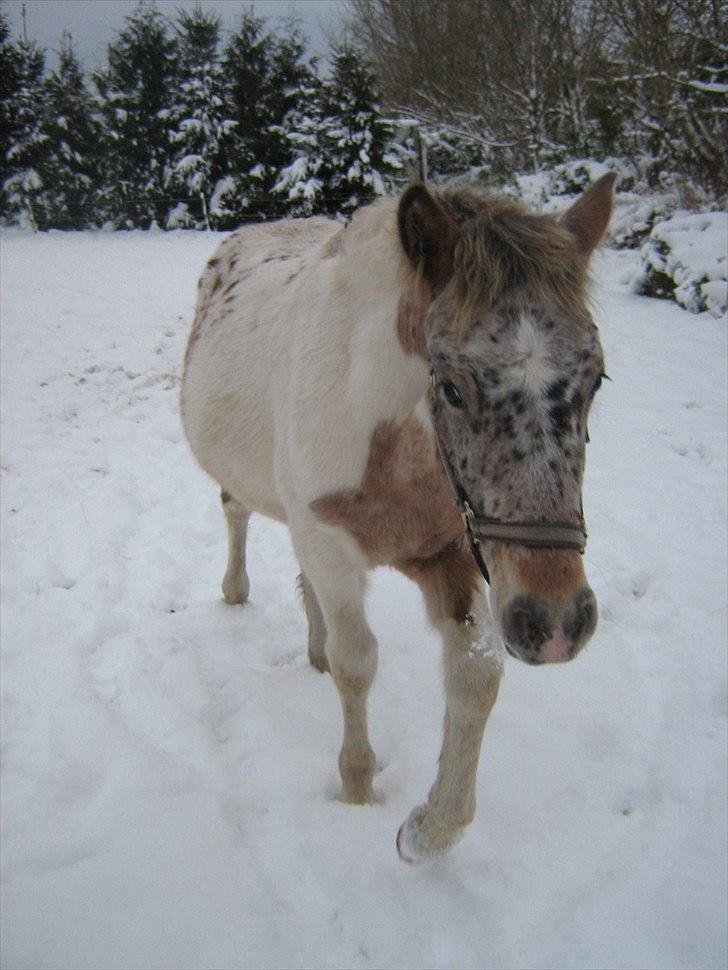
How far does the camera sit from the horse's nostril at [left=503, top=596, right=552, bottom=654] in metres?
1.27

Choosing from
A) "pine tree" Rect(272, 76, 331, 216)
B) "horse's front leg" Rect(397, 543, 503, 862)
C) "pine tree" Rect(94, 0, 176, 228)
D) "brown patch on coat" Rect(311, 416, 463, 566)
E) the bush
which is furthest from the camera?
"pine tree" Rect(94, 0, 176, 228)

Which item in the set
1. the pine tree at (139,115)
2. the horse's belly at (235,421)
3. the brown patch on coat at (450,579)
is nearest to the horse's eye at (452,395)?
the brown patch on coat at (450,579)

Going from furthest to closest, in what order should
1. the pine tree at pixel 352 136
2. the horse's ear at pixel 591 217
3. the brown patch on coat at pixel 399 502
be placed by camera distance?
the pine tree at pixel 352 136 → the brown patch on coat at pixel 399 502 → the horse's ear at pixel 591 217

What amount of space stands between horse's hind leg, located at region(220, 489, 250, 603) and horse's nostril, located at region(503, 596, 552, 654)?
2393mm

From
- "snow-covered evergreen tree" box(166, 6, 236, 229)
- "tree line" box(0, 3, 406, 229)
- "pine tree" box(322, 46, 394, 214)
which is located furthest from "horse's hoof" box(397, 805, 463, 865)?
"snow-covered evergreen tree" box(166, 6, 236, 229)

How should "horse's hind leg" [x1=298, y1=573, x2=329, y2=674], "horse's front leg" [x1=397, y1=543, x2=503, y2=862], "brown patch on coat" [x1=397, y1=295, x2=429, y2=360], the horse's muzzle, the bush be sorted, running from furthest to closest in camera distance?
the bush → "horse's hind leg" [x1=298, y1=573, x2=329, y2=674] → "horse's front leg" [x1=397, y1=543, x2=503, y2=862] → "brown patch on coat" [x1=397, y1=295, x2=429, y2=360] → the horse's muzzle

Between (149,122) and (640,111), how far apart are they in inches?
583

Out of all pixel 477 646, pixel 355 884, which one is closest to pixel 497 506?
pixel 477 646

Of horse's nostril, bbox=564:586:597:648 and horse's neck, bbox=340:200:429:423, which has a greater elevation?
horse's neck, bbox=340:200:429:423

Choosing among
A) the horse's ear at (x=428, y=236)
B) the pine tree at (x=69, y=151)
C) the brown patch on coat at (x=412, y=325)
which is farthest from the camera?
the pine tree at (x=69, y=151)

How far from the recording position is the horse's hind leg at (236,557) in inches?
136

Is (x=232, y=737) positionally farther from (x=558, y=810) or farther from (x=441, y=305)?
(x=441, y=305)

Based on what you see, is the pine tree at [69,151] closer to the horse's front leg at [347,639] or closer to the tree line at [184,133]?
the tree line at [184,133]

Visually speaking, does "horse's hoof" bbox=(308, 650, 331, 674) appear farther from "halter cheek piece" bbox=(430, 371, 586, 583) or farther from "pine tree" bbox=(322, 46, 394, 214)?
"pine tree" bbox=(322, 46, 394, 214)
